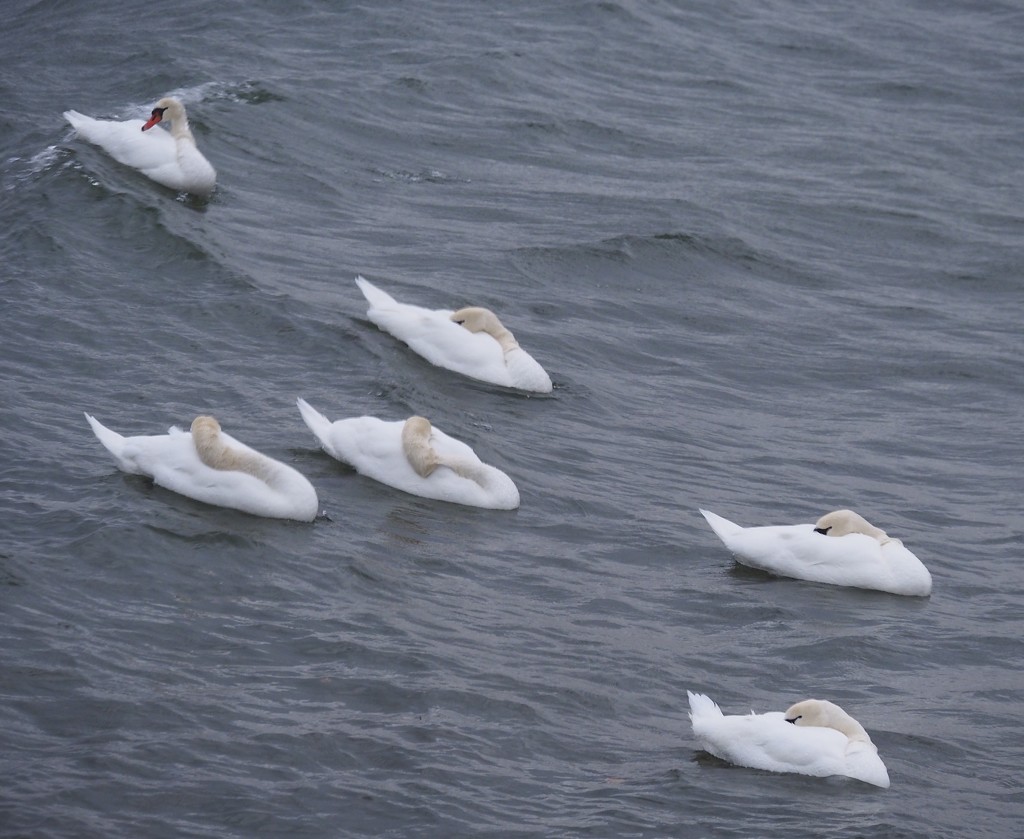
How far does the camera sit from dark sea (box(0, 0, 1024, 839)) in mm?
9742

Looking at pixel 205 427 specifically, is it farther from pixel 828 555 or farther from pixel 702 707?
pixel 828 555

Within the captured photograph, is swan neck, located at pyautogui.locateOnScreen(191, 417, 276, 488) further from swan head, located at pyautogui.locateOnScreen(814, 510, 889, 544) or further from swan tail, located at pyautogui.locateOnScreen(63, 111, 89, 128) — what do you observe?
swan tail, located at pyautogui.locateOnScreen(63, 111, 89, 128)

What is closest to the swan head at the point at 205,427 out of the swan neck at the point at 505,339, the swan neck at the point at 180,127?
the swan neck at the point at 505,339

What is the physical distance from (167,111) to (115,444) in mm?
9754

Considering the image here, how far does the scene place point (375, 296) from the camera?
58.1 ft

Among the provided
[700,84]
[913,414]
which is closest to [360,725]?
[913,414]

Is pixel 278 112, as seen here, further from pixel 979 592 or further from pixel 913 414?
pixel 979 592

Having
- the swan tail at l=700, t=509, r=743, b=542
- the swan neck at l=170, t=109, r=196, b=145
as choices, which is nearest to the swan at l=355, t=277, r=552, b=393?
the swan tail at l=700, t=509, r=743, b=542

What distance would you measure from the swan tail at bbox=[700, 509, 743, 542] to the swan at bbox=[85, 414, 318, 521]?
3153mm

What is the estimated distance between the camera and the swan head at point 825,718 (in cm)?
1045

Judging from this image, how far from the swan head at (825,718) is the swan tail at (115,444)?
5.30 m

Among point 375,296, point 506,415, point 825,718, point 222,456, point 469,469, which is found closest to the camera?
point 825,718

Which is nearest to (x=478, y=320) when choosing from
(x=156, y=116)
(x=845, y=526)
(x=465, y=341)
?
(x=465, y=341)

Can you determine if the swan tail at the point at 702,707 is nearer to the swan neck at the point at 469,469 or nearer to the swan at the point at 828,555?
the swan at the point at 828,555
